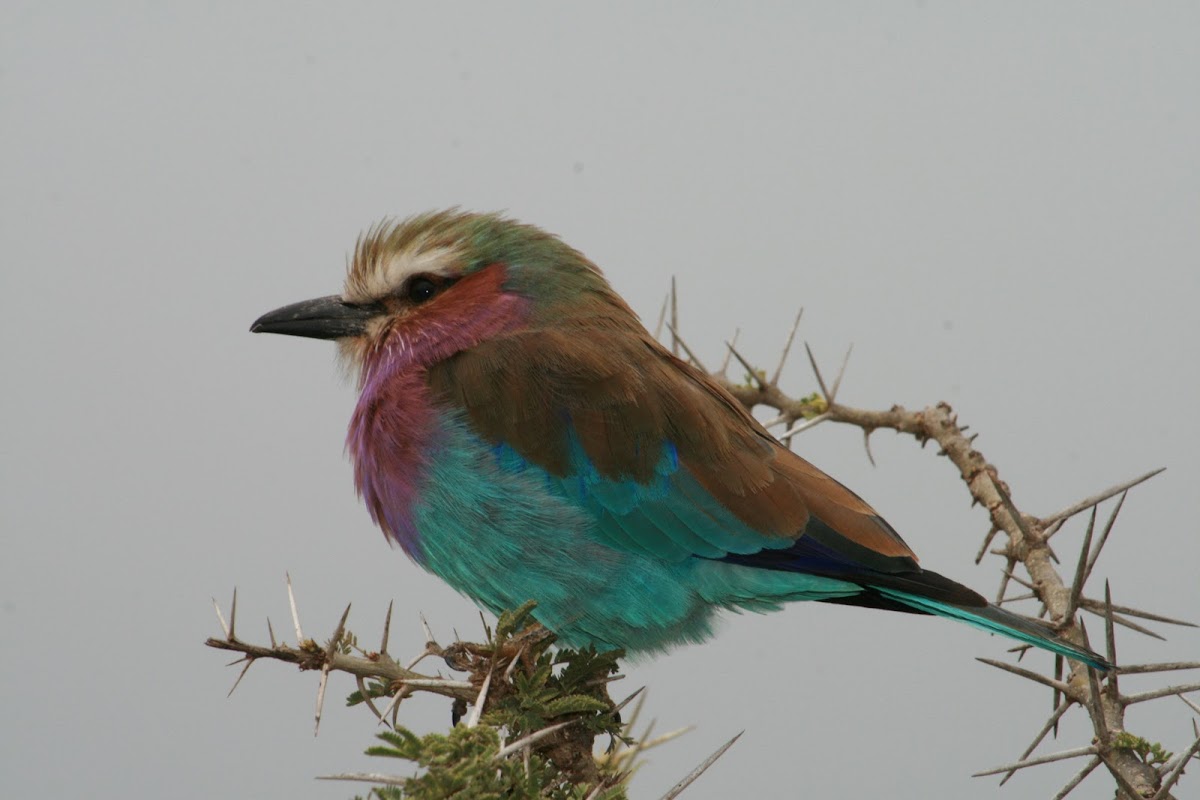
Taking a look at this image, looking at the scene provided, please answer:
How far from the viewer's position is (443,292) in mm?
3363

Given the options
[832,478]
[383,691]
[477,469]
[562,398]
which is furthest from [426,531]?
[832,478]

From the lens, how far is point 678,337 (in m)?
3.37

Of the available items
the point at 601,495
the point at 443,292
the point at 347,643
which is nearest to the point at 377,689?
the point at 347,643

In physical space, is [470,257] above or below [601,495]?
above

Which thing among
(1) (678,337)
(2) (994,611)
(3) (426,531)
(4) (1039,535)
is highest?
(1) (678,337)

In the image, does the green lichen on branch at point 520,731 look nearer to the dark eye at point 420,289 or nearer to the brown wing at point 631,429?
the brown wing at point 631,429

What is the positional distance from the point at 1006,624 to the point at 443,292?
167 centimetres

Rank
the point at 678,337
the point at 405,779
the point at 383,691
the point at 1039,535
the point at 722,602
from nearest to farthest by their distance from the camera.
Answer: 1. the point at 405,779
2. the point at 383,691
3. the point at 1039,535
4. the point at 722,602
5. the point at 678,337

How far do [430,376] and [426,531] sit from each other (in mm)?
403

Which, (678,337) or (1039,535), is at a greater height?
(678,337)

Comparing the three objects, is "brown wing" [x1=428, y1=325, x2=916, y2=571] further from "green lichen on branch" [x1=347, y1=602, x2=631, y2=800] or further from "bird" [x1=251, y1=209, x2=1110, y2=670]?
"green lichen on branch" [x1=347, y1=602, x2=631, y2=800]

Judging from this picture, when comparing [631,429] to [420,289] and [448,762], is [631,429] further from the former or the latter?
[448,762]

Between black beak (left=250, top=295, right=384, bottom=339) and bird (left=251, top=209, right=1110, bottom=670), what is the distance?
0.27m

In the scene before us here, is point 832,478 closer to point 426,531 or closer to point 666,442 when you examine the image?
point 666,442
